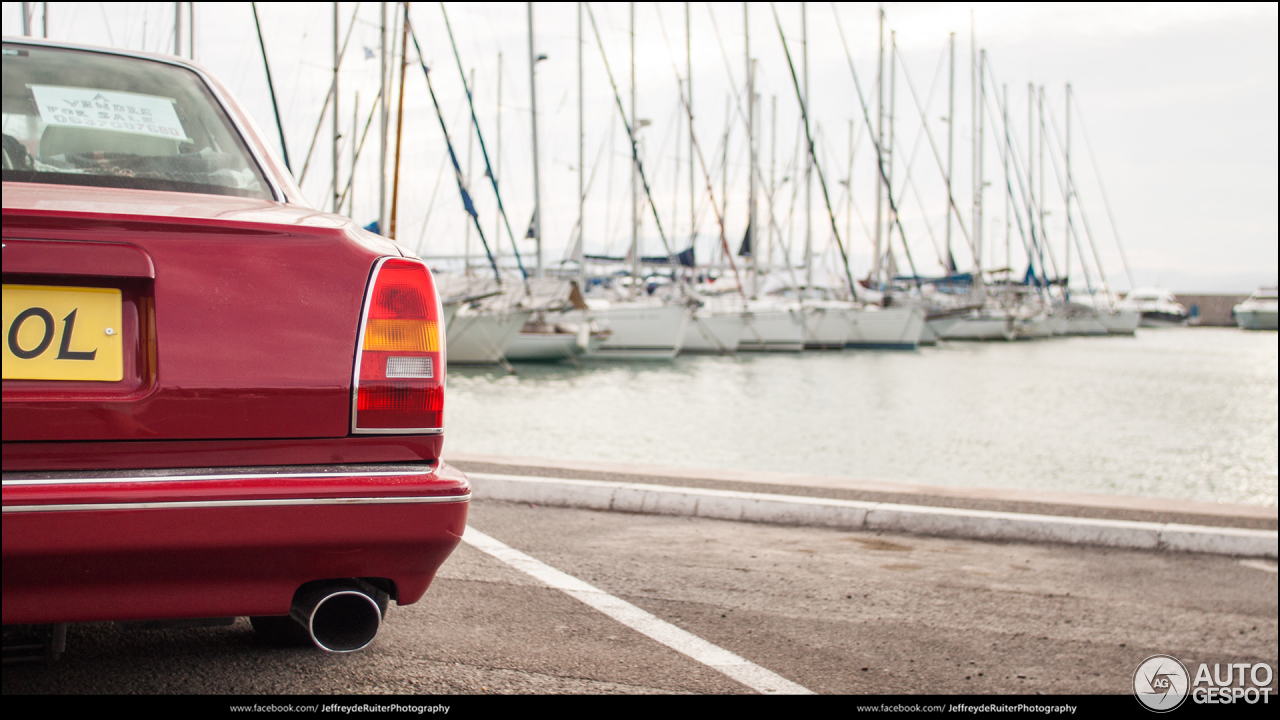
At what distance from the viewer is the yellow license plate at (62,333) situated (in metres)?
1.75

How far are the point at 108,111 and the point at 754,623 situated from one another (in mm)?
2699

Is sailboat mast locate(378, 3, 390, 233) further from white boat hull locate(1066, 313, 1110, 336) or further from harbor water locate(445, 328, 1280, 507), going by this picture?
white boat hull locate(1066, 313, 1110, 336)

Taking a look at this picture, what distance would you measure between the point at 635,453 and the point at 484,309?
15173 mm

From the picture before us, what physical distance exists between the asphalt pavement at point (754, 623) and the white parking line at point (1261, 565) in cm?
2

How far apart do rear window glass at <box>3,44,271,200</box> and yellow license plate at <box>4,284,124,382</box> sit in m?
0.72

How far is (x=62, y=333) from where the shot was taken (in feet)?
5.92

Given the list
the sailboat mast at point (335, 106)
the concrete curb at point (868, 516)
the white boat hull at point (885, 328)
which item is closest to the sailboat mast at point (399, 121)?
the sailboat mast at point (335, 106)

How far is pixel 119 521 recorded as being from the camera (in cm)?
177

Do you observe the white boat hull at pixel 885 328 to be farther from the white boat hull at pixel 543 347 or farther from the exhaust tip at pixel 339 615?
the exhaust tip at pixel 339 615

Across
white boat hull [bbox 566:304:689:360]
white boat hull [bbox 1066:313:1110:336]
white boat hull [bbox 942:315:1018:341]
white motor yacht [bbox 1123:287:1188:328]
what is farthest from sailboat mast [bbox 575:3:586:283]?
white motor yacht [bbox 1123:287:1188:328]

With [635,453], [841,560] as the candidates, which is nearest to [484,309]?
[635,453]

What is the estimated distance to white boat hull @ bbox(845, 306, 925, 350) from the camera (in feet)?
146

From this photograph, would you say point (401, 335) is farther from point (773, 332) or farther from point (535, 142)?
point (773, 332)

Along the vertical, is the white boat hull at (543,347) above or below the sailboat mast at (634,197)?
below
